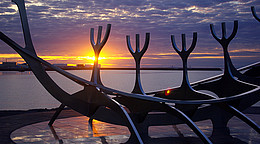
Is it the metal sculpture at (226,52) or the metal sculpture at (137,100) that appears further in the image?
the metal sculpture at (226,52)

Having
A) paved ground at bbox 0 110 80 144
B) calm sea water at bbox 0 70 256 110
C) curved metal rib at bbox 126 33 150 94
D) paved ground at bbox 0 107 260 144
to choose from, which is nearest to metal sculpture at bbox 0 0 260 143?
curved metal rib at bbox 126 33 150 94

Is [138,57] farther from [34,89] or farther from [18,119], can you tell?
[34,89]

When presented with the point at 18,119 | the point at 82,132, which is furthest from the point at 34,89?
the point at 82,132

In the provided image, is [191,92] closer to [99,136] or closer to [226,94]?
[226,94]

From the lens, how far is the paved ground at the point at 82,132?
8.58 meters

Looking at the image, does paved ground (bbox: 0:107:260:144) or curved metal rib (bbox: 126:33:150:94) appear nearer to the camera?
paved ground (bbox: 0:107:260:144)

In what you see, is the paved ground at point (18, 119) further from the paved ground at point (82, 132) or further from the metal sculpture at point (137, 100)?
the metal sculpture at point (137, 100)

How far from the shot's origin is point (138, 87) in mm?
9836

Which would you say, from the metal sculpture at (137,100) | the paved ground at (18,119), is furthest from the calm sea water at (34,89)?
the metal sculpture at (137,100)

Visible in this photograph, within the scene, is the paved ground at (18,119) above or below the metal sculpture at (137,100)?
below

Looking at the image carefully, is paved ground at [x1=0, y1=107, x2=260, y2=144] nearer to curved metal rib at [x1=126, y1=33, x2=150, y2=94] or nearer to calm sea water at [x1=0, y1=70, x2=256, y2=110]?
curved metal rib at [x1=126, y1=33, x2=150, y2=94]

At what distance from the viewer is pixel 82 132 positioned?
9523 mm

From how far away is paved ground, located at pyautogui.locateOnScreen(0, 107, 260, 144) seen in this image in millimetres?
8578

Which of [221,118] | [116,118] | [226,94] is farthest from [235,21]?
[116,118]
